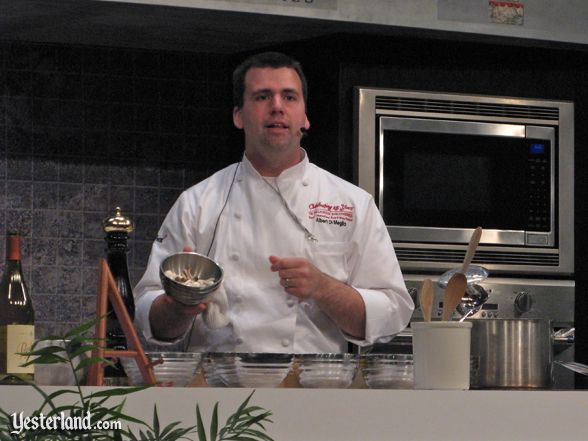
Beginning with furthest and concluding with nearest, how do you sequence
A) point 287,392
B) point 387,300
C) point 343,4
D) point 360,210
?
1. point 343,4
2. point 360,210
3. point 387,300
4. point 287,392

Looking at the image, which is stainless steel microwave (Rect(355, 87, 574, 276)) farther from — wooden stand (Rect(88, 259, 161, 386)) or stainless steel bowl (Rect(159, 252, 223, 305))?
wooden stand (Rect(88, 259, 161, 386))

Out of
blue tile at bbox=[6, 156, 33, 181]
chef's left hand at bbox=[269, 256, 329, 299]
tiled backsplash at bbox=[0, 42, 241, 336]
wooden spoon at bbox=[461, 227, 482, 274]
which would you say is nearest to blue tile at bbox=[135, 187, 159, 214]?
tiled backsplash at bbox=[0, 42, 241, 336]

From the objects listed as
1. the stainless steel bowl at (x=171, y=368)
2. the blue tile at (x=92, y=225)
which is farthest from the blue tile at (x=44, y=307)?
the stainless steel bowl at (x=171, y=368)

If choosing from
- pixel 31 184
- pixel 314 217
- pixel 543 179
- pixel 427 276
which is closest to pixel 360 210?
pixel 314 217

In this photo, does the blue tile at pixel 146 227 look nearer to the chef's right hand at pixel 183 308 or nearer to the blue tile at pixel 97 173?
the blue tile at pixel 97 173

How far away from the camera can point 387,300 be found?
8.39 ft

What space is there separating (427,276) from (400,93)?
1.69 ft

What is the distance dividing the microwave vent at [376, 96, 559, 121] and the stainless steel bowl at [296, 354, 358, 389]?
1679 mm

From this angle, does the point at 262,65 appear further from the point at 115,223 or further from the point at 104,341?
the point at 104,341

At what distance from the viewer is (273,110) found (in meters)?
2.67

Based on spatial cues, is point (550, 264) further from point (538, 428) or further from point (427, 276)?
point (538, 428)

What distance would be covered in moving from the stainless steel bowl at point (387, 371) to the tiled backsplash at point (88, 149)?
6.28ft

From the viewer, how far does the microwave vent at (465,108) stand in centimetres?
343

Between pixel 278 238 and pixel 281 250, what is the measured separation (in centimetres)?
3
